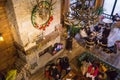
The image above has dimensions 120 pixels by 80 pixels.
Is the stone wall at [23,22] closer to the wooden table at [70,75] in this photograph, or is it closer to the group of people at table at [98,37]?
the wooden table at [70,75]

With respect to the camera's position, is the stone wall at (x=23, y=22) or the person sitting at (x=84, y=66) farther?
the person sitting at (x=84, y=66)

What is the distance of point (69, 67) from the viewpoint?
7719 mm

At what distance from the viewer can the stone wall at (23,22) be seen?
218 inches

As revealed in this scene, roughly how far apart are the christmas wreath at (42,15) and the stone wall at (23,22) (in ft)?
0.66

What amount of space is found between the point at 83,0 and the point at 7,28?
11.8ft

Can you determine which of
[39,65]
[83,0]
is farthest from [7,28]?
[83,0]

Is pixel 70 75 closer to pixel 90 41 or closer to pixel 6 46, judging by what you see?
pixel 90 41

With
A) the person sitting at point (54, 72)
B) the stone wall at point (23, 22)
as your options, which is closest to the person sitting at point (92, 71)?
the person sitting at point (54, 72)

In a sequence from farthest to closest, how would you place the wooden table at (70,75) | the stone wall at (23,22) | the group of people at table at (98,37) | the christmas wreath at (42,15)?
the group of people at table at (98,37) → the wooden table at (70,75) → the christmas wreath at (42,15) → the stone wall at (23,22)

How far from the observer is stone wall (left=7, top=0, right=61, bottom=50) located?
553cm

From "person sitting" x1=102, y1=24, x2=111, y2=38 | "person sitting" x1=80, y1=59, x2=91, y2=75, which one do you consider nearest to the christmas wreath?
"person sitting" x1=80, y1=59, x2=91, y2=75

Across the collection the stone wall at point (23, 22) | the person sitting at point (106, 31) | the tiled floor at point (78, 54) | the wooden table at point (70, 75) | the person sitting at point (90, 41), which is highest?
the stone wall at point (23, 22)

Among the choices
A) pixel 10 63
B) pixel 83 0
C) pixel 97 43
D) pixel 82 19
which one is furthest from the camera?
pixel 97 43

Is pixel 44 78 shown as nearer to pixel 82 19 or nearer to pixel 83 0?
pixel 82 19
